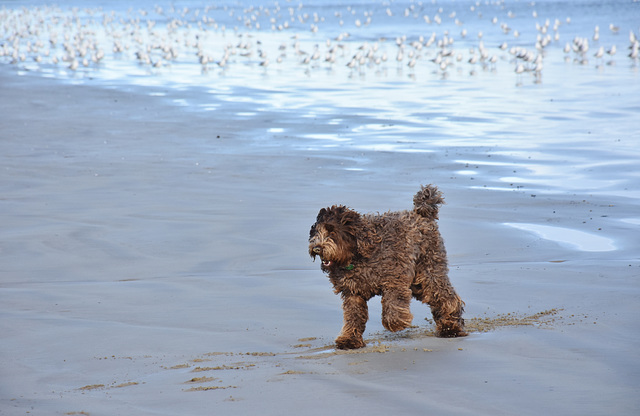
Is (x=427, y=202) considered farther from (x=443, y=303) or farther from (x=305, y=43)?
(x=305, y=43)

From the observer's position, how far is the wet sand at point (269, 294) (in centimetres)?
545

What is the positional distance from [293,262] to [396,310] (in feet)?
11.1

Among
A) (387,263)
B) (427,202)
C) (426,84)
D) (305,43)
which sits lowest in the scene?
(387,263)

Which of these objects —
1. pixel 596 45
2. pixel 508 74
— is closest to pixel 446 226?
pixel 508 74

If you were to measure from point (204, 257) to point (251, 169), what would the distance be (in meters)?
5.39

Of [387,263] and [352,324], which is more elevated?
[387,263]

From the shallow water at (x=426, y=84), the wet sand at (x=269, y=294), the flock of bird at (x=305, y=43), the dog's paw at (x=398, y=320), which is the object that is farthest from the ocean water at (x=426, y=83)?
the dog's paw at (x=398, y=320)

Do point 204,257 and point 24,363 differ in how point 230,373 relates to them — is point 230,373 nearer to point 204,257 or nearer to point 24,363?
point 24,363

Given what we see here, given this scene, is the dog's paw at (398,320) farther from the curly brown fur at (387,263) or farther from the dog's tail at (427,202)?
the dog's tail at (427,202)

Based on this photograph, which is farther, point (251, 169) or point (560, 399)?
point (251, 169)

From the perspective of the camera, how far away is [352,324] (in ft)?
20.9

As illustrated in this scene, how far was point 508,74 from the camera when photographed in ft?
103

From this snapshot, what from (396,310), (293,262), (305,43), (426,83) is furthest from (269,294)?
(305,43)

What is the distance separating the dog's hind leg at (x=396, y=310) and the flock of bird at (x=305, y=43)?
80.1ft
